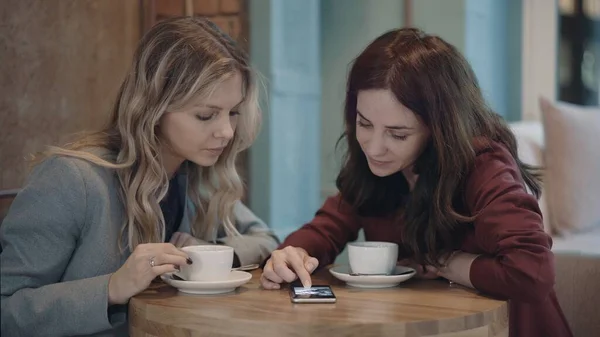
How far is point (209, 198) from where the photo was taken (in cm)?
202

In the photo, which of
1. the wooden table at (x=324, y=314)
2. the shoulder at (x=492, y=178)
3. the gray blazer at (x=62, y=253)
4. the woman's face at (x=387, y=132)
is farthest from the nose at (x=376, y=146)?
the gray blazer at (x=62, y=253)

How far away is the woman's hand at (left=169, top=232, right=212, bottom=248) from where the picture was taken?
6.18 feet

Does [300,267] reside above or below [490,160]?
below

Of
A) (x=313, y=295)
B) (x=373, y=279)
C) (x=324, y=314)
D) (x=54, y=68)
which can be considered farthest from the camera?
(x=54, y=68)

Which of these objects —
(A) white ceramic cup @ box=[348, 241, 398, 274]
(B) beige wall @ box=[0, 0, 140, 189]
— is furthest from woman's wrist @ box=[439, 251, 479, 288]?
(B) beige wall @ box=[0, 0, 140, 189]

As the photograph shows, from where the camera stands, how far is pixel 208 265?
159 centimetres

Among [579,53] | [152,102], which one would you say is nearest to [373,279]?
[152,102]

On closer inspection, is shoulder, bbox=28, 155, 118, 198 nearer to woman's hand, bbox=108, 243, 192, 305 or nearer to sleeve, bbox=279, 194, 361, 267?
woman's hand, bbox=108, 243, 192, 305

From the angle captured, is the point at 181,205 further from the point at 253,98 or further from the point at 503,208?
Answer: the point at 503,208

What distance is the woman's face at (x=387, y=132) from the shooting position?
5.69 feet

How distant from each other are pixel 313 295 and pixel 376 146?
14.9 inches

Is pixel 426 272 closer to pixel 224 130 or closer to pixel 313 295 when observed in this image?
pixel 313 295

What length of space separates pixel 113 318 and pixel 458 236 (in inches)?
28.1

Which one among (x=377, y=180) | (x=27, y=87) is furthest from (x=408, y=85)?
(x=27, y=87)
